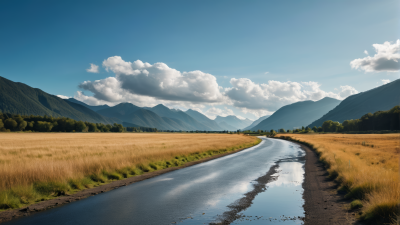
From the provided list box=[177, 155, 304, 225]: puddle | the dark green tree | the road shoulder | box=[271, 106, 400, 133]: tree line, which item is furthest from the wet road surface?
the dark green tree


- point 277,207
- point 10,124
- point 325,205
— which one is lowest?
point 277,207

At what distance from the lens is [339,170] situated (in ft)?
56.2

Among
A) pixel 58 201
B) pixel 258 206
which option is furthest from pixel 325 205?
pixel 58 201

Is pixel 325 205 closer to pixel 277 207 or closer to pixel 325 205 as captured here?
pixel 325 205

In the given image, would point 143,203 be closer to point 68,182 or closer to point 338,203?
point 68,182

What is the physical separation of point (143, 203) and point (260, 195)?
6.37 metres

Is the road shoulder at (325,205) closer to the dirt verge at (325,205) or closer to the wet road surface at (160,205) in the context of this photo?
the dirt verge at (325,205)

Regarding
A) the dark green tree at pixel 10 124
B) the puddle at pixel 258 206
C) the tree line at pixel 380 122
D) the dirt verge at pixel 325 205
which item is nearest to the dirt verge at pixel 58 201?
the puddle at pixel 258 206

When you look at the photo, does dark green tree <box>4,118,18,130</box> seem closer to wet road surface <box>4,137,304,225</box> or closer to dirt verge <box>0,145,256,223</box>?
dirt verge <box>0,145,256,223</box>

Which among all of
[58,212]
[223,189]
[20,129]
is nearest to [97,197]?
[58,212]

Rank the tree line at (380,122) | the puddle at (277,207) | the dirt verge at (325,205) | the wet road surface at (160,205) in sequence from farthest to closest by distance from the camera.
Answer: the tree line at (380,122), the puddle at (277,207), the wet road surface at (160,205), the dirt verge at (325,205)

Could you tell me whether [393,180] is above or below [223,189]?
above

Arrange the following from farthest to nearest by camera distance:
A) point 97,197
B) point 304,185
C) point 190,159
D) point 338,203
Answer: point 190,159, point 304,185, point 97,197, point 338,203

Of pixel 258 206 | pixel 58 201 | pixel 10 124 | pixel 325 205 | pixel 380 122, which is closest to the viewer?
pixel 325 205
